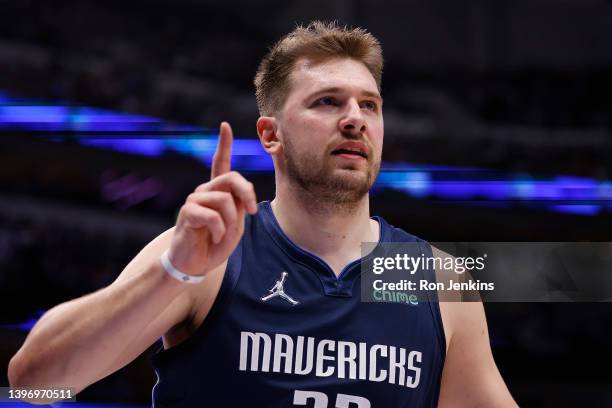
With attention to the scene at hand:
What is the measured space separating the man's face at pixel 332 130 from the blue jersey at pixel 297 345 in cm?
22

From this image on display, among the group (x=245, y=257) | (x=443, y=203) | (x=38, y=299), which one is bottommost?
(x=245, y=257)

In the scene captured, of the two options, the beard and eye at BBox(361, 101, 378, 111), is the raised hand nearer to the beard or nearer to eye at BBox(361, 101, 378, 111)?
the beard

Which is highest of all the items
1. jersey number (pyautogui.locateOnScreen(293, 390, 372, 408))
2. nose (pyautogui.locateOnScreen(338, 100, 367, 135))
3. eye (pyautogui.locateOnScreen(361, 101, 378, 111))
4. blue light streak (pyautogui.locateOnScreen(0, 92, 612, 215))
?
blue light streak (pyautogui.locateOnScreen(0, 92, 612, 215))

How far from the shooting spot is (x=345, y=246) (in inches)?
93.4

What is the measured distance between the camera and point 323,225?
7.72 feet

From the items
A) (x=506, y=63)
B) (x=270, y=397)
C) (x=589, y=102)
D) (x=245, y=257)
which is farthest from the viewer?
(x=506, y=63)

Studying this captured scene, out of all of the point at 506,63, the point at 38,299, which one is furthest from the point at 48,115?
the point at 506,63

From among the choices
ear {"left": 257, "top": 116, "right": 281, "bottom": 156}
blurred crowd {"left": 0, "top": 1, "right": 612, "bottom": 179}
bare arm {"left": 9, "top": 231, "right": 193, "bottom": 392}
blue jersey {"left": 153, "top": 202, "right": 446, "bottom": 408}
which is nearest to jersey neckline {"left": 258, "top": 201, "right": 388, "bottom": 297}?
blue jersey {"left": 153, "top": 202, "right": 446, "bottom": 408}

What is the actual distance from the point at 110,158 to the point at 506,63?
15.9ft

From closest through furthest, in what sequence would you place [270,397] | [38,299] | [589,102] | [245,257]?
[270,397], [245,257], [38,299], [589,102]

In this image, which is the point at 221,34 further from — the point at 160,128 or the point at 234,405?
the point at 234,405

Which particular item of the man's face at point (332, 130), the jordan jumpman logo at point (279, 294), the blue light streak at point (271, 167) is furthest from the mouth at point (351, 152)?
the blue light streak at point (271, 167)

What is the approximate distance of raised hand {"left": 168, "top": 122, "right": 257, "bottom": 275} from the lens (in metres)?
1.58

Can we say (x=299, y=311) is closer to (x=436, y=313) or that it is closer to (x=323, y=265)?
(x=323, y=265)
